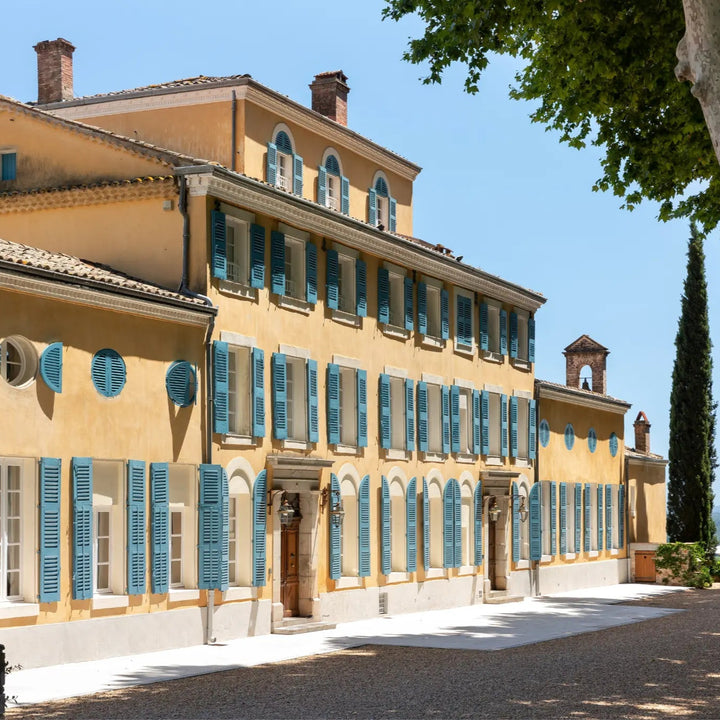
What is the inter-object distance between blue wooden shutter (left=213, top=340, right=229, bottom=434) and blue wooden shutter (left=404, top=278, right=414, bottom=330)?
833 cm

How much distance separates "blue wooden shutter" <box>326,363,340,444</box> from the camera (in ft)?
95.7

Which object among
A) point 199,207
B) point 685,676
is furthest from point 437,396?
point 685,676

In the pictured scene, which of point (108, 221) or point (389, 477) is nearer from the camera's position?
point (108, 221)

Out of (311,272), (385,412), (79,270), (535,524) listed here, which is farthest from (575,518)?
(79,270)

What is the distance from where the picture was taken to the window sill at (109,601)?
21797 millimetres

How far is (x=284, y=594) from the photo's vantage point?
27.8 metres

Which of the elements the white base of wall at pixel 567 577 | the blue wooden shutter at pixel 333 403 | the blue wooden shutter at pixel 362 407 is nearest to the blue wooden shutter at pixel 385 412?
the blue wooden shutter at pixel 362 407

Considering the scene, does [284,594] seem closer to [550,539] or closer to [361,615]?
[361,615]

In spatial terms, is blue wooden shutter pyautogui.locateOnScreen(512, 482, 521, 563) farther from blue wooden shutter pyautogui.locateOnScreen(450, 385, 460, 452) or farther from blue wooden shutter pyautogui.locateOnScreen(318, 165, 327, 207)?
blue wooden shutter pyautogui.locateOnScreen(318, 165, 327, 207)

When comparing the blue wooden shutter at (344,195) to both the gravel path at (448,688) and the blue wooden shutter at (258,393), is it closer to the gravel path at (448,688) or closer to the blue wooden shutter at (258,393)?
the blue wooden shutter at (258,393)

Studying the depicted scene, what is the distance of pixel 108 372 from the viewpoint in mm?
22266

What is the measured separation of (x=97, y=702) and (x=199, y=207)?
1025 cm

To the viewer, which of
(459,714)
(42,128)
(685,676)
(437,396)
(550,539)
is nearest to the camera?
(459,714)

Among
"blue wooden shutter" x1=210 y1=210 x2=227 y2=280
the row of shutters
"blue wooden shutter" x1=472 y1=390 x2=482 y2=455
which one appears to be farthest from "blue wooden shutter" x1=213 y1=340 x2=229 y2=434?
the row of shutters
